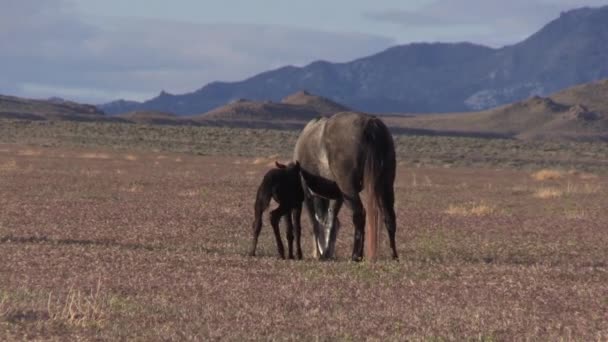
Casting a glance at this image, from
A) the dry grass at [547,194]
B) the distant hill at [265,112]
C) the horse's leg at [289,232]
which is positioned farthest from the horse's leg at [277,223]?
the distant hill at [265,112]

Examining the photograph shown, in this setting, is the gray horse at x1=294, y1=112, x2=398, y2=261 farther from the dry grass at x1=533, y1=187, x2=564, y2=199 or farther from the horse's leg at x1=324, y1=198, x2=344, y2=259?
the dry grass at x1=533, y1=187, x2=564, y2=199

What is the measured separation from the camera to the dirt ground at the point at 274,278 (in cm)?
1083

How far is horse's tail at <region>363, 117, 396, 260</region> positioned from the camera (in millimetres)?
16234

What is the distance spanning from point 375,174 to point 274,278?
298cm

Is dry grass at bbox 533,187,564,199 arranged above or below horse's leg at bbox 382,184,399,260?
below

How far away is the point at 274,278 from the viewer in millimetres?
14211

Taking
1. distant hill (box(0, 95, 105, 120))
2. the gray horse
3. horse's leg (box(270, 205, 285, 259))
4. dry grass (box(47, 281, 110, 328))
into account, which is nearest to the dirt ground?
dry grass (box(47, 281, 110, 328))

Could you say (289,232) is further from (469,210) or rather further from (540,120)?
(540,120)

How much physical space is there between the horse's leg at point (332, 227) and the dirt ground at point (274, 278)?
0.25 m

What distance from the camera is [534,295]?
13164 millimetres

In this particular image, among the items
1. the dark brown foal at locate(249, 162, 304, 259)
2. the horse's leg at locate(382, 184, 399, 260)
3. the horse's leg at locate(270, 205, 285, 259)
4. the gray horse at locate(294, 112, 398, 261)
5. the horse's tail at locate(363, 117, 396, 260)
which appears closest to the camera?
the horse's tail at locate(363, 117, 396, 260)

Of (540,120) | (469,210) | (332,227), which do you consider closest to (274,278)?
(332,227)

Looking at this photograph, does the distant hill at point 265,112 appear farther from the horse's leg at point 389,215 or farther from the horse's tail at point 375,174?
the horse's leg at point 389,215

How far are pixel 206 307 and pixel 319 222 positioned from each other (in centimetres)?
599
